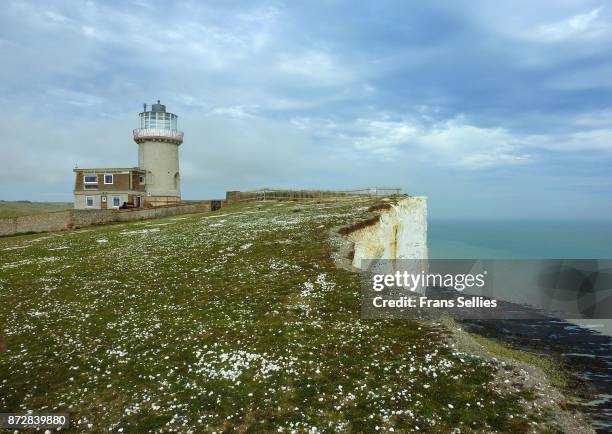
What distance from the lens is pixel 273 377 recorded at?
46.7ft

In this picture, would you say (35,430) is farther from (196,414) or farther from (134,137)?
(134,137)


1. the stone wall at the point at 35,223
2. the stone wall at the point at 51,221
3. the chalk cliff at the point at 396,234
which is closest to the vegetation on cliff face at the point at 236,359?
the chalk cliff at the point at 396,234

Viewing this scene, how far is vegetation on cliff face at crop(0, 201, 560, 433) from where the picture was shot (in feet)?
39.8

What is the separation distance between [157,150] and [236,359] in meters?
78.3

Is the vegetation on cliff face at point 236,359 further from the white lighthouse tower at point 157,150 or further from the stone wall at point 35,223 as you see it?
the white lighthouse tower at point 157,150

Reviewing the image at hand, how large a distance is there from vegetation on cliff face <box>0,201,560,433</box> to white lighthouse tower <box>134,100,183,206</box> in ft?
192

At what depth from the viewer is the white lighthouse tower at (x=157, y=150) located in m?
85.1

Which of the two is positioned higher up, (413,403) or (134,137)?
(134,137)

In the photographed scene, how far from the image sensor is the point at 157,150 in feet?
281

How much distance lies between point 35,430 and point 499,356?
638 inches

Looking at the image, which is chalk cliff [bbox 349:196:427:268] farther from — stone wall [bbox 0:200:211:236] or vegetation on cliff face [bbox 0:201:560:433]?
stone wall [bbox 0:200:211:236]

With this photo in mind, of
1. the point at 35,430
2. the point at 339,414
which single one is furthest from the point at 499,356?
the point at 35,430

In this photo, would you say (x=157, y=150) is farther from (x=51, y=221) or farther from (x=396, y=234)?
(x=396, y=234)

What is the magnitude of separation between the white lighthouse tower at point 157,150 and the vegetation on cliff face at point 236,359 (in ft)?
192
